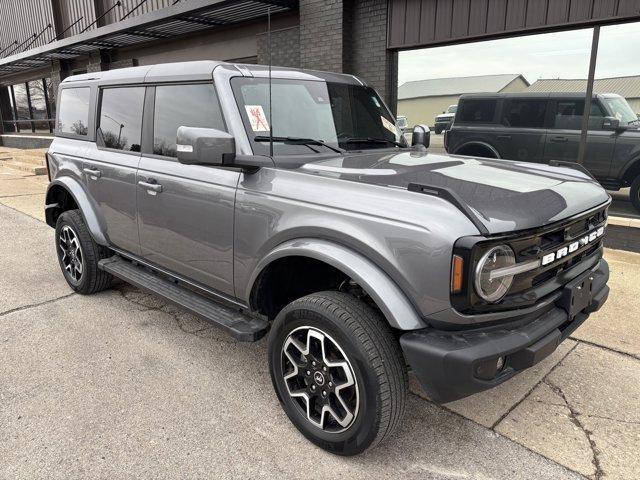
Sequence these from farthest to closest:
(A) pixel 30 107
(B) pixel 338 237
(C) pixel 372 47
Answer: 1. (A) pixel 30 107
2. (C) pixel 372 47
3. (B) pixel 338 237

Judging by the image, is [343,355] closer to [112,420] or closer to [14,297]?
[112,420]

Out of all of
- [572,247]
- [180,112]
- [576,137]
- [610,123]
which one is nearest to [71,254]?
[180,112]

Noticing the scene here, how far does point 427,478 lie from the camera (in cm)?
233

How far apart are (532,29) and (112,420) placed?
6163 mm

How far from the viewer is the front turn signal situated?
1994 mm

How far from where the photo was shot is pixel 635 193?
589 centimetres

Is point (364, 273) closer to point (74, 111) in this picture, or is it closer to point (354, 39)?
point (74, 111)

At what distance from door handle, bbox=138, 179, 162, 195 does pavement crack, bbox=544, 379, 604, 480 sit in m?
2.82

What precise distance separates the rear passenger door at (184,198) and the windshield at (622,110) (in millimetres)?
4983

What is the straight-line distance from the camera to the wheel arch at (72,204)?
4176 millimetres

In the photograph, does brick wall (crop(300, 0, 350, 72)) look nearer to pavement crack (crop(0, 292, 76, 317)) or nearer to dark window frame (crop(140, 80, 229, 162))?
dark window frame (crop(140, 80, 229, 162))

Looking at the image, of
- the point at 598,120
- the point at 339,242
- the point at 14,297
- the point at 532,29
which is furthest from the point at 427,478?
the point at 532,29

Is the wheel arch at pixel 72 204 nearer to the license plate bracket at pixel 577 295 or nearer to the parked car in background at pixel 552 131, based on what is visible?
the license plate bracket at pixel 577 295

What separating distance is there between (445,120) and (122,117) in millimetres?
4786
